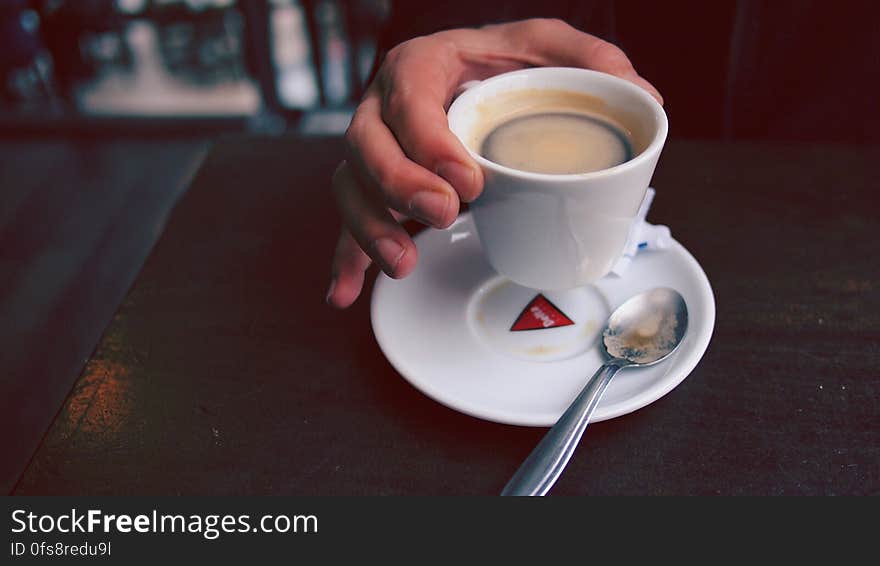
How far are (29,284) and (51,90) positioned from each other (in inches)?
59.2

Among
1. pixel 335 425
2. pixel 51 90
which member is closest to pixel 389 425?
pixel 335 425

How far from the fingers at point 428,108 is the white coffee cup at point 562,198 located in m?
0.02

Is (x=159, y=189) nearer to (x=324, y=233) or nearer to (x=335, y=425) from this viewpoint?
(x=324, y=233)

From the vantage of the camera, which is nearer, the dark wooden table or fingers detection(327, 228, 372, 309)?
the dark wooden table

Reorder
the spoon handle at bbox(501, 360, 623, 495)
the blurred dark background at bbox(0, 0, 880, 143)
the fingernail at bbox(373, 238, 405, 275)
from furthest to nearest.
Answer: the blurred dark background at bbox(0, 0, 880, 143) → the fingernail at bbox(373, 238, 405, 275) → the spoon handle at bbox(501, 360, 623, 495)

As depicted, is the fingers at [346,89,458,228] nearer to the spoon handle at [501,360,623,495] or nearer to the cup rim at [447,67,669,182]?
the cup rim at [447,67,669,182]

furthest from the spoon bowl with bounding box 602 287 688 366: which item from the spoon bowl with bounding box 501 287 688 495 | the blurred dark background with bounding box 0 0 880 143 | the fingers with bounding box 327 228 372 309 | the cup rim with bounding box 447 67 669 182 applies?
the blurred dark background with bounding box 0 0 880 143

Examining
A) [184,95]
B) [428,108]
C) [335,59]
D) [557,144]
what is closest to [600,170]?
[557,144]

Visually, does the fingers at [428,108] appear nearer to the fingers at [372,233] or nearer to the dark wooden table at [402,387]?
the fingers at [372,233]

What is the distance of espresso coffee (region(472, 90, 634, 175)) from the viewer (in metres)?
0.65

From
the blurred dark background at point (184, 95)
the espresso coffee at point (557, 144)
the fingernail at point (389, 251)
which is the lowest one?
the blurred dark background at point (184, 95)

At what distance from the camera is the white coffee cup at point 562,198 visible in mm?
540

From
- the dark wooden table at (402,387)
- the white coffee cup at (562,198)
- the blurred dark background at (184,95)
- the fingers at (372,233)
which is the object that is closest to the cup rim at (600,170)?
the white coffee cup at (562,198)

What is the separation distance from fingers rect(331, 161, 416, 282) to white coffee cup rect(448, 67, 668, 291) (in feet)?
0.25
